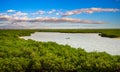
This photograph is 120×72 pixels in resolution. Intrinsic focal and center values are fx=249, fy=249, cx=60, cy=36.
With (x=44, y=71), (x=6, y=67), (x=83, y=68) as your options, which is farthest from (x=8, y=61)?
(x=83, y=68)

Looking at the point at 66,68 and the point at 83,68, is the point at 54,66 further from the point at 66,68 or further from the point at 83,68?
the point at 83,68

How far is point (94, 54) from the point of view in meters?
12.7

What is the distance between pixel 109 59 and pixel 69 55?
209cm

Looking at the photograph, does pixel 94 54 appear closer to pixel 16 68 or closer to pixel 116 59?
pixel 116 59

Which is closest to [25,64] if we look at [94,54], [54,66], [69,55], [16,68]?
[16,68]

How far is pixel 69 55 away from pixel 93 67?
6.67 feet

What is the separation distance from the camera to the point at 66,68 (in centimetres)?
1113

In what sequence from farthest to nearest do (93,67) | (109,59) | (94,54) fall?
(94,54) < (109,59) < (93,67)

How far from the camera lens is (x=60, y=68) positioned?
11195 mm

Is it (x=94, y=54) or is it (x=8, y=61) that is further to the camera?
(x=94, y=54)

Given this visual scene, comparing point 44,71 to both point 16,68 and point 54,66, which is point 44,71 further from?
point 16,68

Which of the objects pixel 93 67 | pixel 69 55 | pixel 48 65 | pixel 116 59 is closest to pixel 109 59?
pixel 116 59

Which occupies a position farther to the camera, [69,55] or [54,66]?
[69,55]

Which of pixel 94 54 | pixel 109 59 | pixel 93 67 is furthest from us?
pixel 94 54
